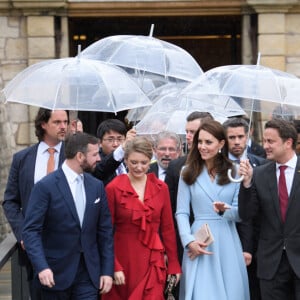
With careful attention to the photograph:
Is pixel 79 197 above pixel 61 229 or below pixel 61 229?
above

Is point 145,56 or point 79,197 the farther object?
point 145,56

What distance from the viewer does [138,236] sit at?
657 cm

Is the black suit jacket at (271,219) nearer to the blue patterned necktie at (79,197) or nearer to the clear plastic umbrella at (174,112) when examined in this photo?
the blue patterned necktie at (79,197)

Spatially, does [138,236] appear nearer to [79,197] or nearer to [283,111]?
[79,197]

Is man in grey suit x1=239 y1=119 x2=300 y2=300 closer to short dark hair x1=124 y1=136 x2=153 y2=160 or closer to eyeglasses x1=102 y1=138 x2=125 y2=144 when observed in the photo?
short dark hair x1=124 y1=136 x2=153 y2=160

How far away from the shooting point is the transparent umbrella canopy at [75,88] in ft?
24.1

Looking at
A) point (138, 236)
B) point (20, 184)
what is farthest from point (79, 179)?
point (20, 184)

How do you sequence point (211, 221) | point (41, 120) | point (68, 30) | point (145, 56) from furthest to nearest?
1. point (68, 30)
2. point (145, 56)
3. point (41, 120)
4. point (211, 221)

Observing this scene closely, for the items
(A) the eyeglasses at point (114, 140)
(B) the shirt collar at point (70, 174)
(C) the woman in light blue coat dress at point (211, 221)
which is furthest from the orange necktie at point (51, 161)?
(A) the eyeglasses at point (114, 140)

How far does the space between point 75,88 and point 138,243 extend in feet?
5.14

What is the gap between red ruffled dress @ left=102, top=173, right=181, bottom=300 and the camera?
6.55 metres

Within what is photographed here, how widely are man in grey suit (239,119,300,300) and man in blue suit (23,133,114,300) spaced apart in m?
1.01

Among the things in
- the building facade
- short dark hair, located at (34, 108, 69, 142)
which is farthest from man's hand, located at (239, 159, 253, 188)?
the building facade

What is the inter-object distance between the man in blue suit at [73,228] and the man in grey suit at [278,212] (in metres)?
1.01
